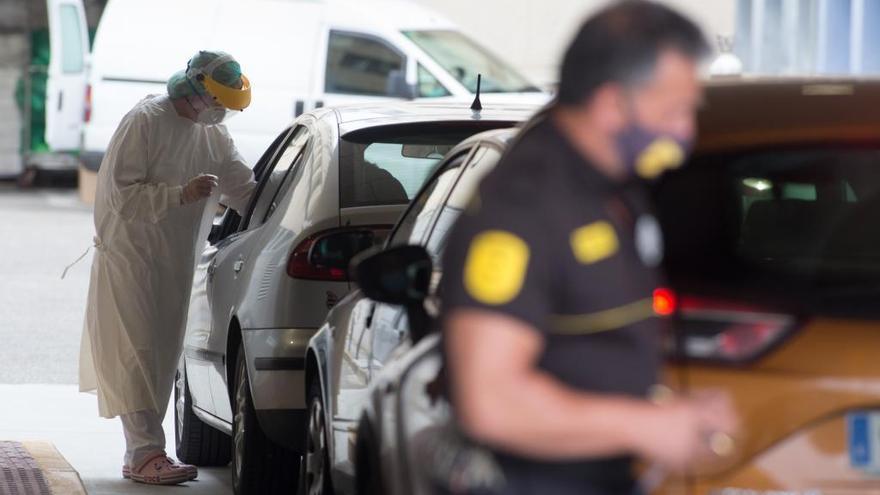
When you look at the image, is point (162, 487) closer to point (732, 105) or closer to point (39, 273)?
point (732, 105)

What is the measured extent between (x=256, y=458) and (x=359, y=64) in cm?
1172

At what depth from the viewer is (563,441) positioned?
267 centimetres

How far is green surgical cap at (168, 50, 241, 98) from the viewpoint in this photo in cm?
788

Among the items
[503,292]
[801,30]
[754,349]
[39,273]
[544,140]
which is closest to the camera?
[503,292]

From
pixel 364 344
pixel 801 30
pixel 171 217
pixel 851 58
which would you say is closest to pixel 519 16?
pixel 801 30

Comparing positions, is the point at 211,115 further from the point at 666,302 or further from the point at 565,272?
the point at 565,272

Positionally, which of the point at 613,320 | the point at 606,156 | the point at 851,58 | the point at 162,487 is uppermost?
the point at 851,58

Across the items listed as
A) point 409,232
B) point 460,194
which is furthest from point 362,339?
point 460,194

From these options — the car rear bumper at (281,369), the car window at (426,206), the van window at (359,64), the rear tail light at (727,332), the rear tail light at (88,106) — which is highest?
the van window at (359,64)

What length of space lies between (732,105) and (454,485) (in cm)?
135

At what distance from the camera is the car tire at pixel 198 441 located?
8547 mm

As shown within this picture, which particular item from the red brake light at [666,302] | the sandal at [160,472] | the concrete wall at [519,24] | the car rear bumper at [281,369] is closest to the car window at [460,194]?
the red brake light at [666,302]

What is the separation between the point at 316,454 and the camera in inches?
228

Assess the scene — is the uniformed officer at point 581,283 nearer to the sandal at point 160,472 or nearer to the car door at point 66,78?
the sandal at point 160,472
